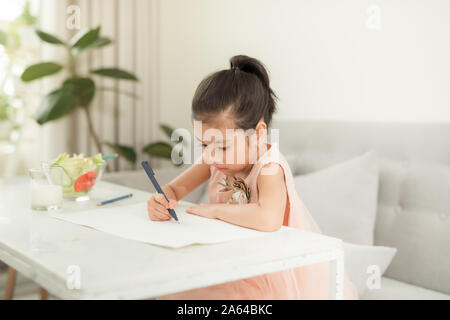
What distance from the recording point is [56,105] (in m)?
2.32

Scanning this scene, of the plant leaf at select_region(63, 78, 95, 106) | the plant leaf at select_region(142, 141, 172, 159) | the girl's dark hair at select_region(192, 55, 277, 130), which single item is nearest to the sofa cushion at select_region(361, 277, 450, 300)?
the girl's dark hair at select_region(192, 55, 277, 130)

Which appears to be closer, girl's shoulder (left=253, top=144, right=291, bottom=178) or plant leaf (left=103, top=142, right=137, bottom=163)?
girl's shoulder (left=253, top=144, right=291, bottom=178)

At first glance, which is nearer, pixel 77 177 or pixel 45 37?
pixel 77 177

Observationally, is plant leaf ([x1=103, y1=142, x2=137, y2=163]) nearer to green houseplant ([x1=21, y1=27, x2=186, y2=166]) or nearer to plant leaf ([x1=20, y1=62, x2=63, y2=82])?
green houseplant ([x1=21, y1=27, x2=186, y2=166])

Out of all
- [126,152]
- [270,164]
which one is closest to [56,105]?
[126,152]

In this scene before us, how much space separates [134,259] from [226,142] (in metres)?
0.43

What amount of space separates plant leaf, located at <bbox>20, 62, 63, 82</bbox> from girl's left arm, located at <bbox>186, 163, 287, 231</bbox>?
1612 mm

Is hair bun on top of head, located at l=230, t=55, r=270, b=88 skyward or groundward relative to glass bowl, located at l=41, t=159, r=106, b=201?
skyward

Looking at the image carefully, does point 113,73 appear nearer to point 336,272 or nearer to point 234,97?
point 234,97

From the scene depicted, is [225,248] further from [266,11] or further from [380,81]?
[266,11]

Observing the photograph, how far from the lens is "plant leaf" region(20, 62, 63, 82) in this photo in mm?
2322
